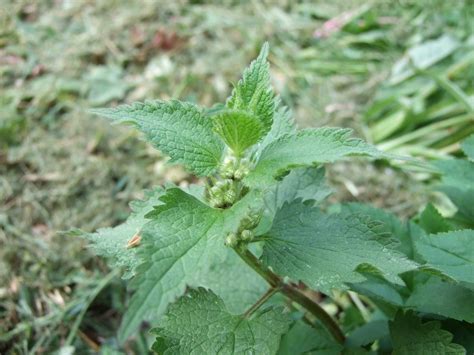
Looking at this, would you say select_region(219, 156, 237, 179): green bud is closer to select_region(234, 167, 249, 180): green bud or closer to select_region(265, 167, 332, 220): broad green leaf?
select_region(234, 167, 249, 180): green bud

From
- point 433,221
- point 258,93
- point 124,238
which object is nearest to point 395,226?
point 433,221

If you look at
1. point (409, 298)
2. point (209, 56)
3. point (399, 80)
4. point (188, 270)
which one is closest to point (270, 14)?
point (209, 56)

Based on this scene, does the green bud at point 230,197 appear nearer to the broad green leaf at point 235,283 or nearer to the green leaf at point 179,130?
the green leaf at point 179,130

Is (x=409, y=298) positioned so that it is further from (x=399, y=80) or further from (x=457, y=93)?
(x=399, y=80)

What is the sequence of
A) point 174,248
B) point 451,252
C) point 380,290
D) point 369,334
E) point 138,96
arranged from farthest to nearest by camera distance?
point 138,96 → point 369,334 → point 380,290 → point 451,252 → point 174,248

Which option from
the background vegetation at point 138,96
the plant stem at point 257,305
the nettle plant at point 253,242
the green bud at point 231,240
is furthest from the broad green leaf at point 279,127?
the background vegetation at point 138,96

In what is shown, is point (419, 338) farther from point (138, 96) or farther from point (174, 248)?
point (138, 96)
